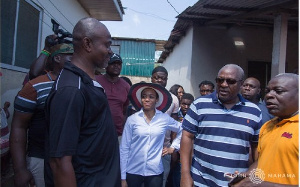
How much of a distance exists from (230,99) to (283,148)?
78 centimetres

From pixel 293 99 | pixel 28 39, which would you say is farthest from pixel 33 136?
pixel 28 39

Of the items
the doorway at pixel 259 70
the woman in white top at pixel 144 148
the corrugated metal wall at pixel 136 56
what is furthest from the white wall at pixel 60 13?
the corrugated metal wall at pixel 136 56

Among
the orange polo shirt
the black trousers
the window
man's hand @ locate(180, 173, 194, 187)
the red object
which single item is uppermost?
the window

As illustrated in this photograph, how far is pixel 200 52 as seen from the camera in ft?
27.8

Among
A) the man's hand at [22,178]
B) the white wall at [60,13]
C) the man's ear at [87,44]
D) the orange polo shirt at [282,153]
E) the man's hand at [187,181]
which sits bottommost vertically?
the man's hand at [187,181]

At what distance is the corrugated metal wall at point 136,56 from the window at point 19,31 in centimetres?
1213

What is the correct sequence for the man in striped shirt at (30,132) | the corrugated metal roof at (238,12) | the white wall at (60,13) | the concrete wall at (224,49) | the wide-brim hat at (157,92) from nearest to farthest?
the man in striped shirt at (30,132) → the wide-brim hat at (157,92) → the white wall at (60,13) → the corrugated metal roof at (238,12) → the concrete wall at (224,49)

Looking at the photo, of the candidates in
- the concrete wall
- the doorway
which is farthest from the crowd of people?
the doorway

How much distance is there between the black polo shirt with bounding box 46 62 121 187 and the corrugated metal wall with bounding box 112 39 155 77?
52.5 feet

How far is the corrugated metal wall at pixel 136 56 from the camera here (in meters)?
17.6

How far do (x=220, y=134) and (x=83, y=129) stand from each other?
1.35m

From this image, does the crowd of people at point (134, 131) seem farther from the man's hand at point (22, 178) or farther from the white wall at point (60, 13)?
the white wall at point (60, 13)

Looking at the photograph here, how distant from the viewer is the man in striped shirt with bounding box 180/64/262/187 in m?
2.47

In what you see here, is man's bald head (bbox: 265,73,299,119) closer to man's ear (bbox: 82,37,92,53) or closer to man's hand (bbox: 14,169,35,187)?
man's ear (bbox: 82,37,92,53)
